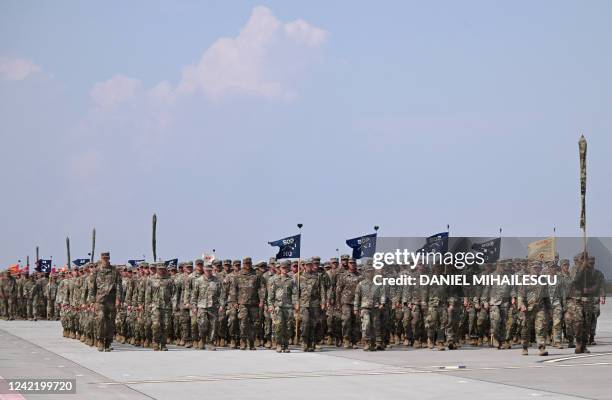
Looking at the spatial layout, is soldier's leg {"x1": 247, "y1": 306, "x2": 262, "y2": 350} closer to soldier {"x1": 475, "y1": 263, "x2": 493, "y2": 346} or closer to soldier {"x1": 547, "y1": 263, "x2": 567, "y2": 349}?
soldier {"x1": 475, "y1": 263, "x2": 493, "y2": 346}

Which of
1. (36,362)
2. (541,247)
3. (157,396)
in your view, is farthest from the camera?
(541,247)

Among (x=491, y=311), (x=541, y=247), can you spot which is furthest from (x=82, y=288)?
(x=541, y=247)

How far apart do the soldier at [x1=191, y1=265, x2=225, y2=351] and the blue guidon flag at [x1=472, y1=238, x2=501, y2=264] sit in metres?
7.77

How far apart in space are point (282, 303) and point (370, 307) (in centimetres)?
216

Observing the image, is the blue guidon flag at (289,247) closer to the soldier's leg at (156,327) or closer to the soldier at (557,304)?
the soldier's leg at (156,327)

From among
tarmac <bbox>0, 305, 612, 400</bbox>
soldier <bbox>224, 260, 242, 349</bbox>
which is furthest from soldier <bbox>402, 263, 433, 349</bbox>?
soldier <bbox>224, 260, 242, 349</bbox>

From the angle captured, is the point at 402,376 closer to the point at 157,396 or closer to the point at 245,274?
the point at 157,396

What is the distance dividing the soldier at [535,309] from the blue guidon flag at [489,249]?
6127mm

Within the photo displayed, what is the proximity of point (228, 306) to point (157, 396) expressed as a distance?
11.2 meters

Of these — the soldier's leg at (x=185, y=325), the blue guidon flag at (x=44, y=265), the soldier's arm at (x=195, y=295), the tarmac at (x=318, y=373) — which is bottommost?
the tarmac at (x=318, y=373)

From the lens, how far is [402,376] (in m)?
17.5

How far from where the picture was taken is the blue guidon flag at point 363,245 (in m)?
31.5

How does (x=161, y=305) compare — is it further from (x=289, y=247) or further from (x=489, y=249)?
(x=489, y=249)

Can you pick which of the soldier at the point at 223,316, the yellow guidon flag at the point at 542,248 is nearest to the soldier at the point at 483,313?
the soldier at the point at 223,316
